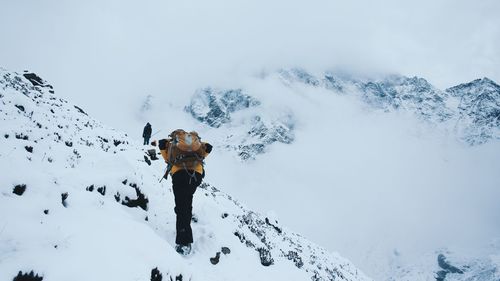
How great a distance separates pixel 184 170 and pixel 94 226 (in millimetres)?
1883

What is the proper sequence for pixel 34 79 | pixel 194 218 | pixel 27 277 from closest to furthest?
pixel 27 277 → pixel 194 218 → pixel 34 79

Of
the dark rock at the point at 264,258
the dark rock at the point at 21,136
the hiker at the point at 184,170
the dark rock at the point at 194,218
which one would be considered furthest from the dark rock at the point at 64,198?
the dark rock at the point at 264,258

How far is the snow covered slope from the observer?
199 inches

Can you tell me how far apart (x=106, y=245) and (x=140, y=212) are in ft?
9.14

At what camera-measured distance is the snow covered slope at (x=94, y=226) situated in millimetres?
5062

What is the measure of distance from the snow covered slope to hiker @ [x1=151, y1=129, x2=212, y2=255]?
425mm

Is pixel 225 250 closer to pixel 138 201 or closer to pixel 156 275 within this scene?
pixel 138 201

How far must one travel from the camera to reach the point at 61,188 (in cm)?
704

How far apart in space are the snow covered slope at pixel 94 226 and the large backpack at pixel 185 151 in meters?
1.33

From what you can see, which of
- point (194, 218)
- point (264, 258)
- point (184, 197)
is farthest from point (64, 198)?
point (264, 258)

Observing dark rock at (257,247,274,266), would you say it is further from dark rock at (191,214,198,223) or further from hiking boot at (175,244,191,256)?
hiking boot at (175,244,191,256)

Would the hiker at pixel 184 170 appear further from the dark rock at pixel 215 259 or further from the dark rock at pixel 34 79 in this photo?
the dark rock at pixel 34 79

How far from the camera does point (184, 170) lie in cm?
757

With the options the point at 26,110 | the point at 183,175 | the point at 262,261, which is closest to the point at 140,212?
the point at 183,175
